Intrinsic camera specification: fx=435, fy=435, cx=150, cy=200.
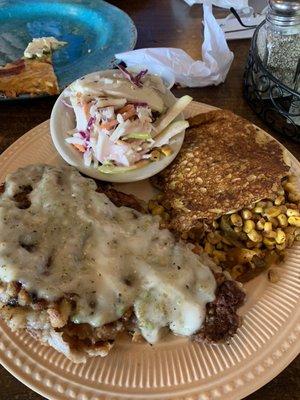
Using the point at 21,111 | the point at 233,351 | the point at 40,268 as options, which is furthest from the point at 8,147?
the point at 233,351

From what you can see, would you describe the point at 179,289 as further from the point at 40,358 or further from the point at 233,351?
the point at 40,358

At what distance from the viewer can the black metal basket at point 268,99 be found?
2154 millimetres

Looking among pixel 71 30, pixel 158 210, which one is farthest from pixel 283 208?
pixel 71 30

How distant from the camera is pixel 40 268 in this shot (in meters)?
1.37

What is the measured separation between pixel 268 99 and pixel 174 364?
154 cm

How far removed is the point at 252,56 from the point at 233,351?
1.54 metres

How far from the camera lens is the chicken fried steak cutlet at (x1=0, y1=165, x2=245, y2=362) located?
1336mm

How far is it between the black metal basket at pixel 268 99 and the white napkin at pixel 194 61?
18 cm

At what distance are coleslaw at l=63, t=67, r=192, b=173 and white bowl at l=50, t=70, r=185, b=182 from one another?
2cm

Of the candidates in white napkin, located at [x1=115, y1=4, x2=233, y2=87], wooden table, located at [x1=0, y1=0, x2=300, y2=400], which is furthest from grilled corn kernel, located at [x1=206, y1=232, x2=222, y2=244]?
white napkin, located at [x1=115, y1=4, x2=233, y2=87]

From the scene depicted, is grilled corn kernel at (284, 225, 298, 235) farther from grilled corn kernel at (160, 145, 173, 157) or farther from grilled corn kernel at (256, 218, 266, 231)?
grilled corn kernel at (160, 145, 173, 157)

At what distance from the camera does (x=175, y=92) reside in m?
2.53

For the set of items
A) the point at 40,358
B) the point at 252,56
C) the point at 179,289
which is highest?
the point at 252,56

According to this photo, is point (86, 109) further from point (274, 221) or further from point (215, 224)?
point (274, 221)
